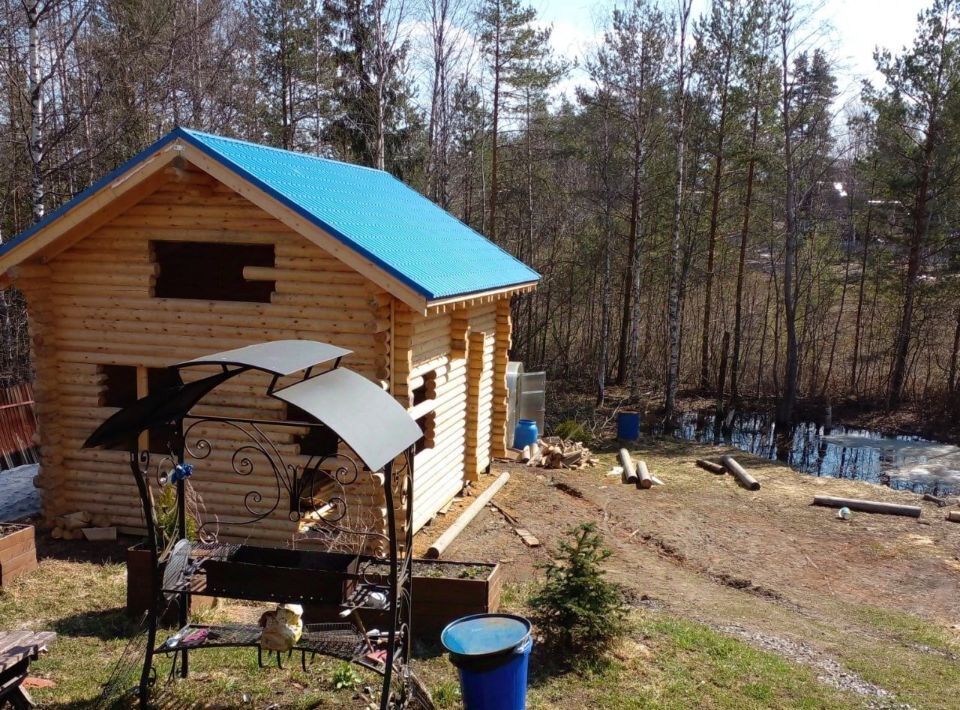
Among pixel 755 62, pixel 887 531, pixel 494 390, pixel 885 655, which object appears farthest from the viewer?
pixel 755 62

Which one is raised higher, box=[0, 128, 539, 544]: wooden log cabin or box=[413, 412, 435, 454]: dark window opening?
box=[0, 128, 539, 544]: wooden log cabin

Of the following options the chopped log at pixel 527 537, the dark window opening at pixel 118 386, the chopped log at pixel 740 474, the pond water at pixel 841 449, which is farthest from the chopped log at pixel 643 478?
the dark window opening at pixel 118 386

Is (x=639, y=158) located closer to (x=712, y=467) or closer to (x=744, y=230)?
(x=744, y=230)

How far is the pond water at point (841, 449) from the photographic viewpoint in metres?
17.8

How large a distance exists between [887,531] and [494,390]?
707 cm

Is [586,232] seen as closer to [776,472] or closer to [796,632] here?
[776,472]

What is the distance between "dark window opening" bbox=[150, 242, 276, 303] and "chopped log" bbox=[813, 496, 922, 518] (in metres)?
10.1

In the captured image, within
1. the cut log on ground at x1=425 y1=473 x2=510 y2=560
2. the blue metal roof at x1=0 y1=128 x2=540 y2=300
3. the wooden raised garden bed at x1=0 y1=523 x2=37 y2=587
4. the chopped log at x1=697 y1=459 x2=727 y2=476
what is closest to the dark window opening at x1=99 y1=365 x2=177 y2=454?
the wooden raised garden bed at x1=0 y1=523 x2=37 y2=587

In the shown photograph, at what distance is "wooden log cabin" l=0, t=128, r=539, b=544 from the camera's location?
9.02 meters

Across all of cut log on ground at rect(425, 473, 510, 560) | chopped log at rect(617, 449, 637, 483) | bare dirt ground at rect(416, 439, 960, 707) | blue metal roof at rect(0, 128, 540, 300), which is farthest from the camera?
chopped log at rect(617, 449, 637, 483)

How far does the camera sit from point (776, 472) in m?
16.0

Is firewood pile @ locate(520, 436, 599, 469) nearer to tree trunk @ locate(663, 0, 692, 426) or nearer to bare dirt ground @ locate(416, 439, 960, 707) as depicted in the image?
bare dirt ground @ locate(416, 439, 960, 707)

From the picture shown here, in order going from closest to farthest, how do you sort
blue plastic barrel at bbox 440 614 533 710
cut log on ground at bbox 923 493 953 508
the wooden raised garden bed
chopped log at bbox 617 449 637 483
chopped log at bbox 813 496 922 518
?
blue plastic barrel at bbox 440 614 533 710
the wooden raised garden bed
chopped log at bbox 813 496 922 518
cut log on ground at bbox 923 493 953 508
chopped log at bbox 617 449 637 483

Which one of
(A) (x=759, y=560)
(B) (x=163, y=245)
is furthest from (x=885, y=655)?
(B) (x=163, y=245)
